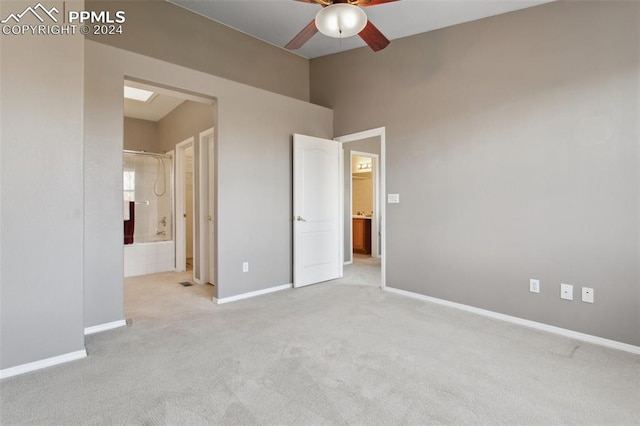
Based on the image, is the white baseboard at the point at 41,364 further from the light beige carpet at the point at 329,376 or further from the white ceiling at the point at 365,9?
the white ceiling at the point at 365,9

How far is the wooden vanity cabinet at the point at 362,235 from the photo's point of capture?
7027mm

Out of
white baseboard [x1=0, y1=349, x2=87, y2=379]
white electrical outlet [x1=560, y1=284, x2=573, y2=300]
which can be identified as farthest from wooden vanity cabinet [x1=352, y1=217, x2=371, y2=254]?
white baseboard [x1=0, y1=349, x2=87, y2=379]

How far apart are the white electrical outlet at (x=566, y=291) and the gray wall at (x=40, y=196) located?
3795 millimetres

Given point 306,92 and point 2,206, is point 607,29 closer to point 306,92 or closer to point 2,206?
point 306,92

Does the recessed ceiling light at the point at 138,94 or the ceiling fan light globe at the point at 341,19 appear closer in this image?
the ceiling fan light globe at the point at 341,19

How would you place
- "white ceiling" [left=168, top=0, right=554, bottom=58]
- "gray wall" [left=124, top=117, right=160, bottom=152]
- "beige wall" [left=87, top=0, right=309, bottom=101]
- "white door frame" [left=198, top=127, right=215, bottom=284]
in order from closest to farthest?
"white ceiling" [left=168, top=0, right=554, bottom=58] < "beige wall" [left=87, top=0, right=309, bottom=101] < "white door frame" [left=198, top=127, right=215, bottom=284] < "gray wall" [left=124, top=117, right=160, bottom=152]

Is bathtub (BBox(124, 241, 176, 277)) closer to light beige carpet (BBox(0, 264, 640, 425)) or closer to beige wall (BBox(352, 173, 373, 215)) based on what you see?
light beige carpet (BBox(0, 264, 640, 425))

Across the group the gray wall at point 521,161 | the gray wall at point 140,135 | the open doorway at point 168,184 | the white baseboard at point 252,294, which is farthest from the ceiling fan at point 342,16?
the gray wall at point 140,135

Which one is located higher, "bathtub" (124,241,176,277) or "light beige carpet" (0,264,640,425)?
"bathtub" (124,241,176,277)

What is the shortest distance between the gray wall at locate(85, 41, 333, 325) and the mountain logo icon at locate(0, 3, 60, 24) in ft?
2.15

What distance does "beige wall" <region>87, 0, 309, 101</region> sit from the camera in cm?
346

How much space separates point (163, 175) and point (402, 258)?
4.50m

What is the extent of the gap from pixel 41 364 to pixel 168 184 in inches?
160

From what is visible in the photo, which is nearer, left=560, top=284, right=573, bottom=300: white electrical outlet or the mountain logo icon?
the mountain logo icon
